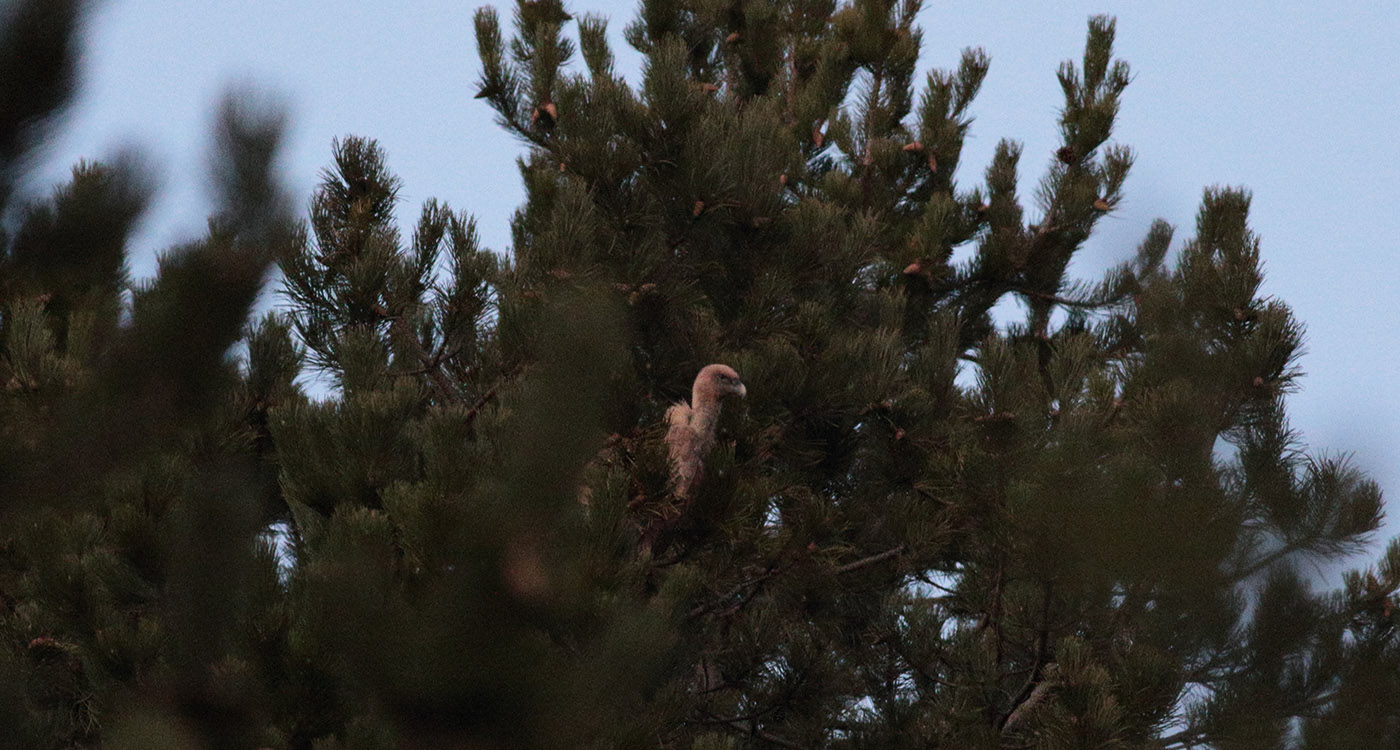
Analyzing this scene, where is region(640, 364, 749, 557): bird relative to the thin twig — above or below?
above

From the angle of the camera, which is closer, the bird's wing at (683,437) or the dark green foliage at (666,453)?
the dark green foliage at (666,453)

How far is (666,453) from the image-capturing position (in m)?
5.29

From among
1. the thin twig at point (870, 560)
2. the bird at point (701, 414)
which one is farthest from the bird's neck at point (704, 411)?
the thin twig at point (870, 560)

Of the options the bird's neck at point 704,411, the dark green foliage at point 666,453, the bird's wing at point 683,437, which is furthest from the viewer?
the bird's neck at point 704,411

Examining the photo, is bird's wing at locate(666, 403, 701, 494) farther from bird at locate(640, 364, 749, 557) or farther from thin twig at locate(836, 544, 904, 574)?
thin twig at locate(836, 544, 904, 574)

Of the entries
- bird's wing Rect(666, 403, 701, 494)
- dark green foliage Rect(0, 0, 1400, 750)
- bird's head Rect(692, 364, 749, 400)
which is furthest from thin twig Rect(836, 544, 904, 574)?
bird's head Rect(692, 364, 749, 400)

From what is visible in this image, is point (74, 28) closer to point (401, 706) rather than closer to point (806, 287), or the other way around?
point (401, 706)

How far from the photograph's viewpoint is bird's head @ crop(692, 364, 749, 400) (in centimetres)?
694

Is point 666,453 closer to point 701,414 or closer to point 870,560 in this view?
point 701,414

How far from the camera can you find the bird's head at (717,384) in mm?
6938

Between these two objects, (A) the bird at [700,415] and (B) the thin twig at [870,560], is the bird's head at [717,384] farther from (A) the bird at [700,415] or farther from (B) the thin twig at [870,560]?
(B) the thin twig at [870,560]

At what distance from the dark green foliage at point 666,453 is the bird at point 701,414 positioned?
0.10 m

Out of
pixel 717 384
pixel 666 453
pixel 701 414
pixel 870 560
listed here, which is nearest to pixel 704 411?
pixel 701 414

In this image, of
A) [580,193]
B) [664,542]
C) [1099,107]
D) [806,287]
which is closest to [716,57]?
[1099,107]
